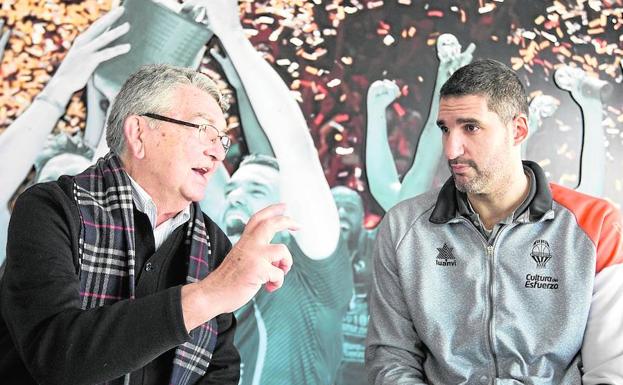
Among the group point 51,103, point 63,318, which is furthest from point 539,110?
point 63,318

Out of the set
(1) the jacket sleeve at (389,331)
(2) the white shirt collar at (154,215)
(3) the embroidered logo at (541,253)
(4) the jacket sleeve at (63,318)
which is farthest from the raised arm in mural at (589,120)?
(4) the jacket sleeve at (63,318)

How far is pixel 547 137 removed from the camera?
272cm

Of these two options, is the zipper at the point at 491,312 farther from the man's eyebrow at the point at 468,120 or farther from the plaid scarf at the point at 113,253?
the plaid scarf at the point at 113,253

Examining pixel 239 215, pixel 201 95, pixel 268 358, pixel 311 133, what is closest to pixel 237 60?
pixel 311 133

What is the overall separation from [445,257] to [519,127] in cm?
42

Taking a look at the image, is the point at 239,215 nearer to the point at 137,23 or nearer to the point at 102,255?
the point at 137,23

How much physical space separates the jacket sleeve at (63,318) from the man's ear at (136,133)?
10.7 inches

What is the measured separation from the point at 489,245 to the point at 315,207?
82cm

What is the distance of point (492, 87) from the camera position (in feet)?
6.43

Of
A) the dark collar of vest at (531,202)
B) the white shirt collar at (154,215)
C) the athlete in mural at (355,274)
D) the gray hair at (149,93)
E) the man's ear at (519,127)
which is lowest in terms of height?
the athlete in mural at (355,274)

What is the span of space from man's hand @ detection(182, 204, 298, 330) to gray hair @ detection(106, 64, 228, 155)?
55cm

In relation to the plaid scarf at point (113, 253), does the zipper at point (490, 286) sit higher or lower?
lower

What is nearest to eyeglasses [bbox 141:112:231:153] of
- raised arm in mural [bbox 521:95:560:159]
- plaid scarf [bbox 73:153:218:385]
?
plaid scarf [bbox 73:153:218:385]

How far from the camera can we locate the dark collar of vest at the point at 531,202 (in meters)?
1.89
